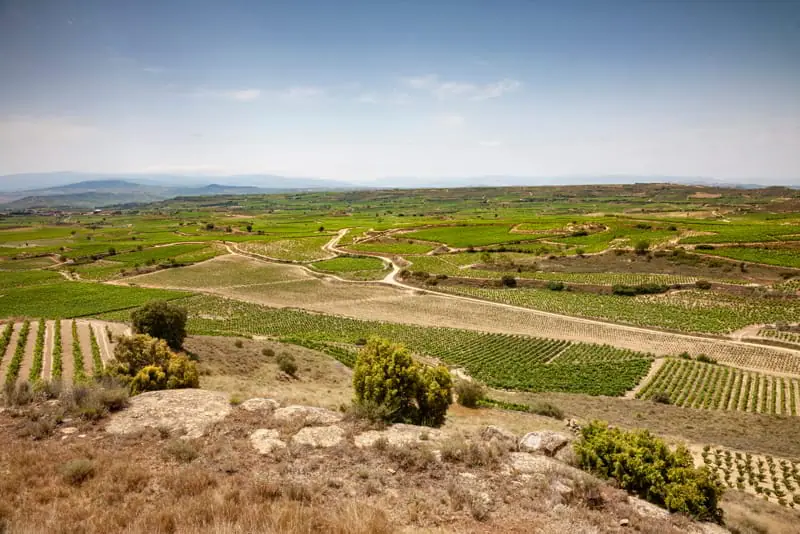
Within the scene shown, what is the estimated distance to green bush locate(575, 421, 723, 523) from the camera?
10.8 meters

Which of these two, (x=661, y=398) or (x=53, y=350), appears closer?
(x=661, y=398)

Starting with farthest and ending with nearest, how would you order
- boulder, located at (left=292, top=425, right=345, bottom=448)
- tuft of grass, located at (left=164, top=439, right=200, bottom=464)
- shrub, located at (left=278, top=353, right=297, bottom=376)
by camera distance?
shrub, located at (left=278, top=353, right=297, bottom=376) < boulder, located at (left=292, top=425, right=345, bottom=448) < tuft of grass, located at (left=164, top=439, right=200, bottom=464)

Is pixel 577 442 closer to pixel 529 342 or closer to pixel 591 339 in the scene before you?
pixel 529 342

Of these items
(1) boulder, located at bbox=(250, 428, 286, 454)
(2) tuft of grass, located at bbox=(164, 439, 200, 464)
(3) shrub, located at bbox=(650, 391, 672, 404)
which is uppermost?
(2) tuft of grass, located at bbox=(164, 439, 200, 464)

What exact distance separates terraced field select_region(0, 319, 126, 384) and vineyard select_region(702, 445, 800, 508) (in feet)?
114

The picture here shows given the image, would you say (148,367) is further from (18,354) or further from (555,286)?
(555,286)

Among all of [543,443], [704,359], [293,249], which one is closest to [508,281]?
[704,359]

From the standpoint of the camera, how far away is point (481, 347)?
149ft

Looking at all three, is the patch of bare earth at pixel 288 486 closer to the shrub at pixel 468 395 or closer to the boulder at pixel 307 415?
the boulder at pixel 307 415

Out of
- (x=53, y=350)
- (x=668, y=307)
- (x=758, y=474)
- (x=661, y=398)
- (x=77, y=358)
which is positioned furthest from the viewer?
(x=668, y=307)

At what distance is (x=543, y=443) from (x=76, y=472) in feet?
42.1

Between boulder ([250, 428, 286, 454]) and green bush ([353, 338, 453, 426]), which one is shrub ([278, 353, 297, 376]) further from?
boulder ([250, 428, 286, 454])

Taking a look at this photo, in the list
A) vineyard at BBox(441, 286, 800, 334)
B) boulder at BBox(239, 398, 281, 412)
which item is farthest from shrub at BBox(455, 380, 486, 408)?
vineyard at BBox(441, 286, 800, 334)

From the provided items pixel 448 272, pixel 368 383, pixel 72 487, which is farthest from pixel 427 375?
pixel 448 272
